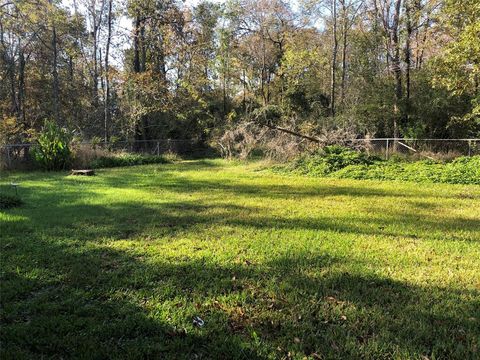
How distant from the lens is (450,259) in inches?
168

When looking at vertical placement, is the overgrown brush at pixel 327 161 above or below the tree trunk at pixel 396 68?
below

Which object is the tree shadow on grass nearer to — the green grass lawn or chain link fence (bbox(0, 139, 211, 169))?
the green grass lawn

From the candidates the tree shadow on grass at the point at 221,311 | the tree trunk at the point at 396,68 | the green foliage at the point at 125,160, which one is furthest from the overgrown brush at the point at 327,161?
the tree shadow on grass at the point at 221,311

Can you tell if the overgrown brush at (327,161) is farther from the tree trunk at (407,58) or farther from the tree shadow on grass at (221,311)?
the tree shadow on grass at (221,311)

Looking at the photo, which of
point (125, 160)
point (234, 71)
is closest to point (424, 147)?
point (125, 160)

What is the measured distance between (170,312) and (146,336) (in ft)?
1.12

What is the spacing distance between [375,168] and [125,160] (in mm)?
11514

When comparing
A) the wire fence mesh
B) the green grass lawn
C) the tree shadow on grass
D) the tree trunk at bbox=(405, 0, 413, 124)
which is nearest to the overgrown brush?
the wire fence mesh

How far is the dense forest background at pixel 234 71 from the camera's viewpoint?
59.2ft

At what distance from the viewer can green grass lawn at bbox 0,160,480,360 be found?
8.56 ft

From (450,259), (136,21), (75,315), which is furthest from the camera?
(136,21)

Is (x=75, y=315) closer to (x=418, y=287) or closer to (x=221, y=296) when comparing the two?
(x=221, y=296)

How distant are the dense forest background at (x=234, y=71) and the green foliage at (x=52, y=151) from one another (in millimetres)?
2512

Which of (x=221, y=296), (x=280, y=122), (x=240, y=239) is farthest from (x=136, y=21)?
(x=221, y=296)
